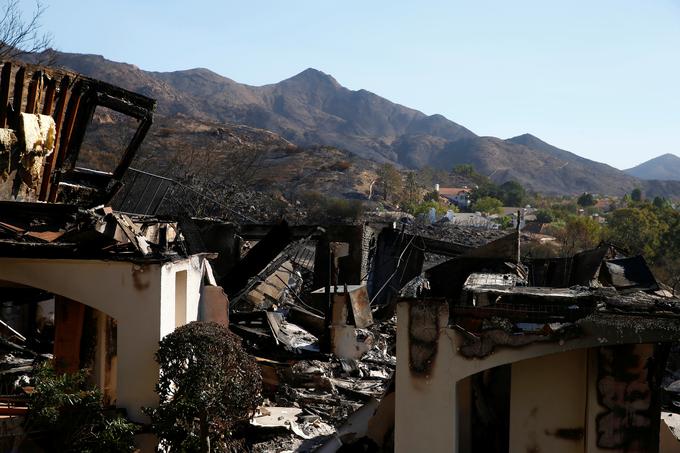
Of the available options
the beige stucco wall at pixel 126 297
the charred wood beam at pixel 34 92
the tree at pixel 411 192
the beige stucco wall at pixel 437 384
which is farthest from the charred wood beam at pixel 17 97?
the tree at pixel 411 192

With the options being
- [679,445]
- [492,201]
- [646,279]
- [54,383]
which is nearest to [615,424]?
[679,445]

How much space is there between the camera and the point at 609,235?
5047cm

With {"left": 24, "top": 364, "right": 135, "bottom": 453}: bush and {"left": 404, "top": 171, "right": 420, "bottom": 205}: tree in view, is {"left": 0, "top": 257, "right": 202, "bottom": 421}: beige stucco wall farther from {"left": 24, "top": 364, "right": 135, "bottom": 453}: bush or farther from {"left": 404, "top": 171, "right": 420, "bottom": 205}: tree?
{"left": 404, "top": 171, "right": 420, "bottom": 205}: tree

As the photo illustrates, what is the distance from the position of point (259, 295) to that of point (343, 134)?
152m

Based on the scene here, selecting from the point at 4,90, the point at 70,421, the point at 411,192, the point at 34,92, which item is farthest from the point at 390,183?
the point at 70,421

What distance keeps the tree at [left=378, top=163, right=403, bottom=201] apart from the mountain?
209ft

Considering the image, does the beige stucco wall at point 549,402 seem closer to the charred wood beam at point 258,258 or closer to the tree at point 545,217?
the charred wood beam at point 258,258

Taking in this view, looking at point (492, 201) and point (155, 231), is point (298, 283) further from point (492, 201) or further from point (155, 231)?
point (492, 201)

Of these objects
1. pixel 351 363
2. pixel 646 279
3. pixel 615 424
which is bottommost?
pixel 351 363

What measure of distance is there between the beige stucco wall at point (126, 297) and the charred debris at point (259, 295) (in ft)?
0.10

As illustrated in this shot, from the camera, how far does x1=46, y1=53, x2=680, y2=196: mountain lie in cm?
14612

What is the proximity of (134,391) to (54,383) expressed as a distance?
140 cm


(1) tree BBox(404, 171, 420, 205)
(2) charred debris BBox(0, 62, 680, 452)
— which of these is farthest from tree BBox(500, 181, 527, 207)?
(2) charred debris BBox(0, 62, 680, 452)

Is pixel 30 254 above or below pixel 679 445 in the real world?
above
